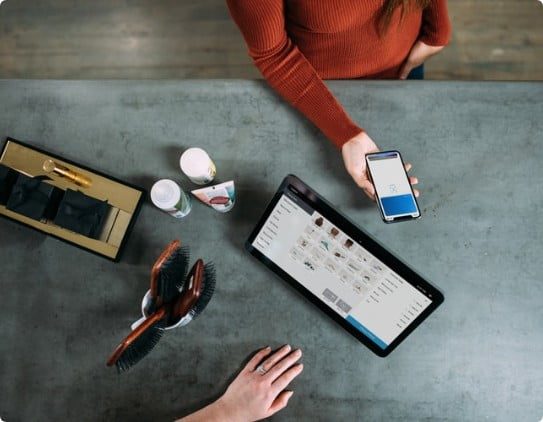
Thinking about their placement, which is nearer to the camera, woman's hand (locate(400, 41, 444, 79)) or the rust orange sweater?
the rust orange sweater

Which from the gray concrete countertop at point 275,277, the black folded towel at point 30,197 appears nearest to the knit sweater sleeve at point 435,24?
the gray concrete countertop at point 275,277

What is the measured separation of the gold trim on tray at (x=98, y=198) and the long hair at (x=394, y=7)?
0.60 metres

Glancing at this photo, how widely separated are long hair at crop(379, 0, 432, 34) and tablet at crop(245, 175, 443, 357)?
38cm

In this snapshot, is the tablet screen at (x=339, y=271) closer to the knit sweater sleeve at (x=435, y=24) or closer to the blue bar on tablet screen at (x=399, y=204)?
the blue bar on tablet screen at (x=399, y=204)

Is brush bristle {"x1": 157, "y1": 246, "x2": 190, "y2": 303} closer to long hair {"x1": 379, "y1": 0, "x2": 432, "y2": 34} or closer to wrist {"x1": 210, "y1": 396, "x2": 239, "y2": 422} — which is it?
wrist {"x1": 210, "y1": 396, "x2": 239, "y2": 422}

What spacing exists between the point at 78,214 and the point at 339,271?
0.51 meters

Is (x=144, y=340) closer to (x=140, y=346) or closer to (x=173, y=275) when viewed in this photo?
(x=140, y=346)

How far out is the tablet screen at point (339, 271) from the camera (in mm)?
816

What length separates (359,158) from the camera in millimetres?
892

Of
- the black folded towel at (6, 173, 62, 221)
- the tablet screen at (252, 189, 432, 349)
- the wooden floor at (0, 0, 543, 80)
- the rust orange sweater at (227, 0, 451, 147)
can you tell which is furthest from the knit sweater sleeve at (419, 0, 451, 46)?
the black folded towel at (6, 173, 62, 221)

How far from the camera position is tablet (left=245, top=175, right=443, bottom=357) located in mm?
803

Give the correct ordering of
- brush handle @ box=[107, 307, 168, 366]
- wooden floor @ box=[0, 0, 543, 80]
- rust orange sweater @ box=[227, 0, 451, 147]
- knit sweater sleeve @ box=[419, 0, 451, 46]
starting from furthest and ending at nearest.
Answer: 1. wooden floor @ box=[0, 0, 543, 80]
2. knit sweater sleeve @ box=[419, 0, 451, 46]
3. rust orange sweater @ box=[227, 0, 451, 147]
4. brush handle @ box=[107, 307, 168, 366]

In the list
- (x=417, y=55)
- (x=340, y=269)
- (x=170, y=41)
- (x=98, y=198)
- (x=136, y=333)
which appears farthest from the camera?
(x=170, y=41)

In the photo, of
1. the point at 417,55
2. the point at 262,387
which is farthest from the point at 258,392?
the point at 417,55
